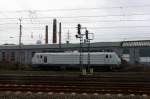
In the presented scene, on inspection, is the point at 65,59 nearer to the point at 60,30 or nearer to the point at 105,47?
the point at 105,47

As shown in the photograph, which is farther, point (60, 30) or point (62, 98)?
point (60, 30)

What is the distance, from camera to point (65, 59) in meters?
50.8

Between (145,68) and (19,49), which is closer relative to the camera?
(145,68)

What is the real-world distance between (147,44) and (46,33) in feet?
123

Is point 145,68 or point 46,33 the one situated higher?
point 46,33

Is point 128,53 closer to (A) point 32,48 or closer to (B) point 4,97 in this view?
(A) point 32,48

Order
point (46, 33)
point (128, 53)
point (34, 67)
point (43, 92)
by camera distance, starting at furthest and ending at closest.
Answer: point (46, 33)
point (128, 53)
point (34, 67)
point (43, 92)

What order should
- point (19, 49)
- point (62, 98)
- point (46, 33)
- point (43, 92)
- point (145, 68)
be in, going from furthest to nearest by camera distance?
point (46, 33), point (19, 49), point (145, 68), point (43, 92), point (62, 98)

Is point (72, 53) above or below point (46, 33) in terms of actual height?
below

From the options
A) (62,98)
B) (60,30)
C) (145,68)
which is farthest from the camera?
(60,30)

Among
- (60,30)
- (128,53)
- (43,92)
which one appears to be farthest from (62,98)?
(60,30)

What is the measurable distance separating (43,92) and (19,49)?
2221 inches

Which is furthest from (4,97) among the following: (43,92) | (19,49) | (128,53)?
(19,49)

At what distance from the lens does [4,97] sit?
1457 centimetres
